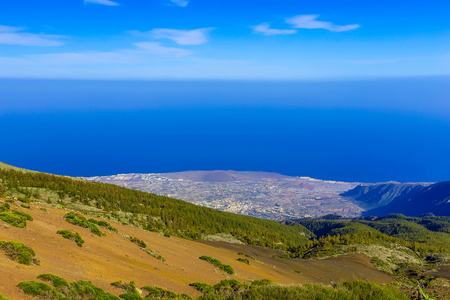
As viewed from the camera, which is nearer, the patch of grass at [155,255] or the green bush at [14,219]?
the green bush at [14,219]

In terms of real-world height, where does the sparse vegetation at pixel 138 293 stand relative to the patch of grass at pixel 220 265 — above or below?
above

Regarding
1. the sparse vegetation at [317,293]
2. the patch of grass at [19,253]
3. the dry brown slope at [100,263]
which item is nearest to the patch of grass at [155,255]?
the dry brown slope at [100,263]

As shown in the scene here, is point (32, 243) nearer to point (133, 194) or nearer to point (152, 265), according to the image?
point (152, 265)

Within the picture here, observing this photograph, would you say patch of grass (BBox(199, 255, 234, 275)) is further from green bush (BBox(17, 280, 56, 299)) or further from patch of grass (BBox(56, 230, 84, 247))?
green bush (BBox(17, 280, 56, 299))

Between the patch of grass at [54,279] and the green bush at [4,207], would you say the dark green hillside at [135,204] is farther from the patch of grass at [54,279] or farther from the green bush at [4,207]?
the patch of grass at [54,279]

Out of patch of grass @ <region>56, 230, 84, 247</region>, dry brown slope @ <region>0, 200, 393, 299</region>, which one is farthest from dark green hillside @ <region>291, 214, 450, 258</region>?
patch of grass @ <region>56, 230, 84, 247</region>

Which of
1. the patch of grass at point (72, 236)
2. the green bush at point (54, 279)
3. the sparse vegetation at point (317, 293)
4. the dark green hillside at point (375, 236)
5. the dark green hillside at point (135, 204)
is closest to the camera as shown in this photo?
the green bush at point (54, 279)
